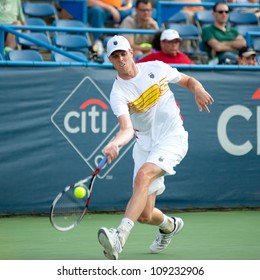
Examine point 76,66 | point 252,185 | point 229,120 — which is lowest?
point 252,185

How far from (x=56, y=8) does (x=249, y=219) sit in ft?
20.2

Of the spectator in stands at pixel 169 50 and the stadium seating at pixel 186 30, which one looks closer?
the spectator in stands at pixel 169 50

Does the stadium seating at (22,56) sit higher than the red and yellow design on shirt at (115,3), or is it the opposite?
the red and yellow design on shirt at (115,3)

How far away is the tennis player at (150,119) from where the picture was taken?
7.48 metres

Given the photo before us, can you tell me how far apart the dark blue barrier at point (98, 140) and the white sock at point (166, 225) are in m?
3.37

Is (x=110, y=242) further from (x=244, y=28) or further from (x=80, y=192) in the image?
(x=244, y=28)

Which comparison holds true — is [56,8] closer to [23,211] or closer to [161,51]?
[161,51]

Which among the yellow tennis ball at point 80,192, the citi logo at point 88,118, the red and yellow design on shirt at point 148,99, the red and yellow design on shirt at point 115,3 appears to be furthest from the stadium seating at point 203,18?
the yellow tennis ball at point 80,192

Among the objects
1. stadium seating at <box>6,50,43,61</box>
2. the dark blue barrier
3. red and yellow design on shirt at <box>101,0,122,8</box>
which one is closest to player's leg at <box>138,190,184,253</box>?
the dark blue barrier

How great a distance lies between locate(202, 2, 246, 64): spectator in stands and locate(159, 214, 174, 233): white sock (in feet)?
20.0

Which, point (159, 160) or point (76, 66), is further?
point (76, 66)

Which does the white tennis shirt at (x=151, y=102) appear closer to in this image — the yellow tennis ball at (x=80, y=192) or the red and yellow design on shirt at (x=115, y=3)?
the yellow tennis ball at (x=80, y=192)

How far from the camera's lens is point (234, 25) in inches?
620

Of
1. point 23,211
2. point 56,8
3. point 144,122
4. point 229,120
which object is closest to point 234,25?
point 56,8
